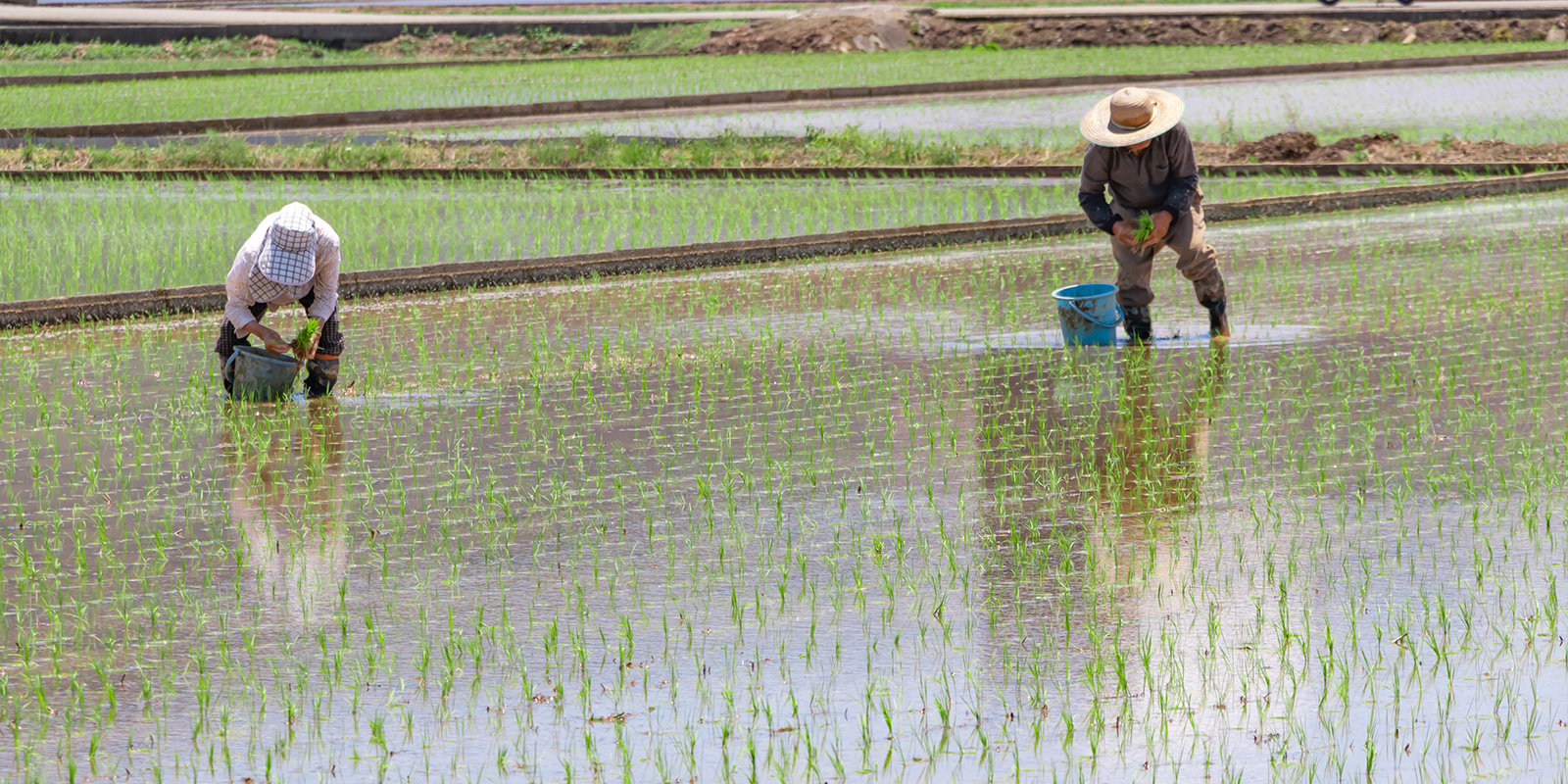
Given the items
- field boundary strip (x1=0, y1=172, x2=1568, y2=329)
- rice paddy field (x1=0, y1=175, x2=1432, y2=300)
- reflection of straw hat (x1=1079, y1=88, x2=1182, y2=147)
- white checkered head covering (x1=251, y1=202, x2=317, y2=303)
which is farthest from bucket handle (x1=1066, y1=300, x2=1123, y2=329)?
rice paddy field (x1=0, y1=175, x2=1432, y2=300)

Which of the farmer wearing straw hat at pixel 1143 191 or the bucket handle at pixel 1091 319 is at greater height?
the farmer wearing straw hat at pixel 1143 191

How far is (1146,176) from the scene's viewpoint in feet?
27.3

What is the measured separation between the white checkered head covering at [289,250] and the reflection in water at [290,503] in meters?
0.59

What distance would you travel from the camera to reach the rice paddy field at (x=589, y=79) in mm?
21203

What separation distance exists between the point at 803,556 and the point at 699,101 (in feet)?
52.9

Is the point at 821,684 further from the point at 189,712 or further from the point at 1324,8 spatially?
the point at 1324,8

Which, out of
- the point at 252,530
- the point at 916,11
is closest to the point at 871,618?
the point at 252,530

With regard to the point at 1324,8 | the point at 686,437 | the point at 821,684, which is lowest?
the point at 1324,8

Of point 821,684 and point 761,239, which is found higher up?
point 821,684

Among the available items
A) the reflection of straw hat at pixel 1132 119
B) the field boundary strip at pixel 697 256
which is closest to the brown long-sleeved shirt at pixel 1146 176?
the reflection of straw hat at pixel 1132 119

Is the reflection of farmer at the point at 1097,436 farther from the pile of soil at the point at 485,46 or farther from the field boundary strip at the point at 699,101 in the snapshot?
the pile of soil at the point at 485,46

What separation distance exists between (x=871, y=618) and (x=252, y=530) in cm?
205

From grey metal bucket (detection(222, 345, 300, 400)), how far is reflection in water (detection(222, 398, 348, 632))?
0.24ft

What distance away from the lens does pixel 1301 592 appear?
4656 millimetres
